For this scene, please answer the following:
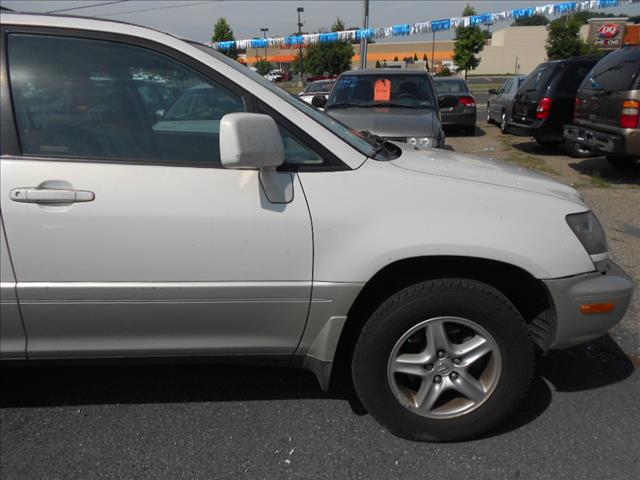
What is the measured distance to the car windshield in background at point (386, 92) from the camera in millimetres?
7176

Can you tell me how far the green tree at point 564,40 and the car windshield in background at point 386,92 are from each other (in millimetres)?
47940

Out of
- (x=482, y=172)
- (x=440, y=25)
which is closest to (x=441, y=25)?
(x=440, y=25)

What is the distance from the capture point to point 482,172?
8.86ft

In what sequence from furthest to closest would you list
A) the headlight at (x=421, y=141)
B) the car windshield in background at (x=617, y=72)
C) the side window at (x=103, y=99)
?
the car windshield in background at (x=617, y=72) < the headlight at (x=421, y=141) < the side window at (x=103, y=99)

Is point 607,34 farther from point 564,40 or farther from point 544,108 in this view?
point 544,108

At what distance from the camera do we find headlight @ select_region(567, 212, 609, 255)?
2.47 m

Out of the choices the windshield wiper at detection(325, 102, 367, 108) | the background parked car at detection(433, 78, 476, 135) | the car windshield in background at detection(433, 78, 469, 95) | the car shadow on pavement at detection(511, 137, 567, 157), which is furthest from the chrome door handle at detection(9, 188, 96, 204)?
the car windshield in background at detection(433, 78, 469, 95)

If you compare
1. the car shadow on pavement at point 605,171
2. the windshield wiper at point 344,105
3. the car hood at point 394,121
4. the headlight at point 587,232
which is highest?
the headlight at point 587,232

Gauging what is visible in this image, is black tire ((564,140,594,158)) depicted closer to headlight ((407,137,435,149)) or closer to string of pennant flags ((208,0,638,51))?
headlight ((407,137,435,149))

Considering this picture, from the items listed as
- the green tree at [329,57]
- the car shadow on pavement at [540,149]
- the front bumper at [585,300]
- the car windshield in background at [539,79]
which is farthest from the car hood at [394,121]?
the green tree at [329,57]

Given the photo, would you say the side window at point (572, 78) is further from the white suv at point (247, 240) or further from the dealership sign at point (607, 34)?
the dealership sign at point (607, 34)

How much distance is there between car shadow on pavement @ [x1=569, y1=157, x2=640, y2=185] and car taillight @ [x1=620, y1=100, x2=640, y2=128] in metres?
1.18

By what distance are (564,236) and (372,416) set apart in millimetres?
1188

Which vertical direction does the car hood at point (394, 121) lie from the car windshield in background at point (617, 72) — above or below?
below
